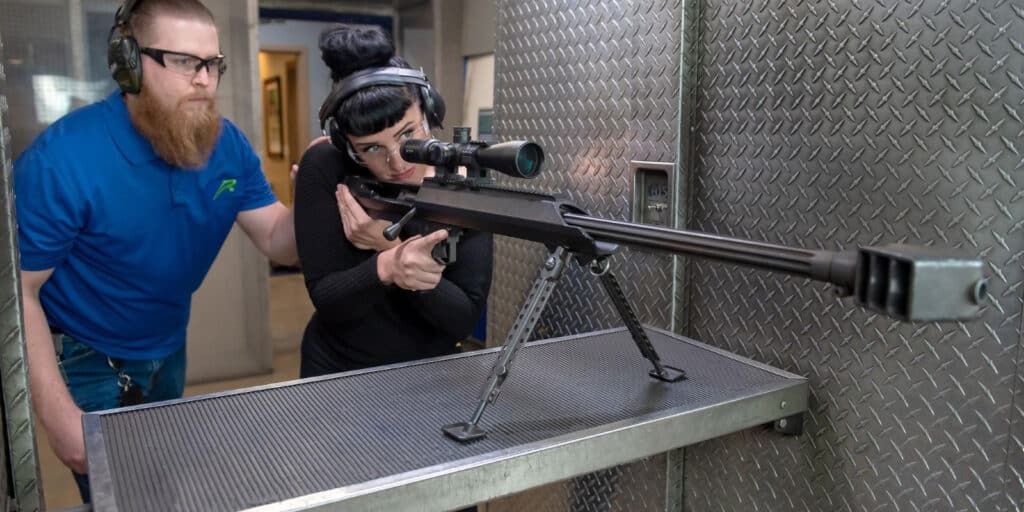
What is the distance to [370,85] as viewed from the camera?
1.52m

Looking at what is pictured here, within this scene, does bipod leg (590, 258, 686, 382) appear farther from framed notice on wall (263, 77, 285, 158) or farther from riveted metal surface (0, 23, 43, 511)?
framed notice on wall (263, 77, 285, 158)

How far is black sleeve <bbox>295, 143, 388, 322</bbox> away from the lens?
5.10ft

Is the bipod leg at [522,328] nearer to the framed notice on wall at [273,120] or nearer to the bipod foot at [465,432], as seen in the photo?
the bipod foot at [465,432]

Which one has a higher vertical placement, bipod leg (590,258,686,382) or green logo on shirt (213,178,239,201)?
green logo on shirt (213,178,239,201)

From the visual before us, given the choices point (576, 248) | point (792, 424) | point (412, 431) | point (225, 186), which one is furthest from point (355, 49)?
point (792, 424)

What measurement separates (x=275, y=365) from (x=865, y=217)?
4055mm

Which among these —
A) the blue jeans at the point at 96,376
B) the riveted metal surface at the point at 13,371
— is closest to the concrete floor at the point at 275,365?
the blue jeans at the point at 96,376

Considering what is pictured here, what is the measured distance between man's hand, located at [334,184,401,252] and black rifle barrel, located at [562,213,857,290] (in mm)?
603

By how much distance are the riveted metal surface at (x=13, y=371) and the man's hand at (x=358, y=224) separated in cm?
63

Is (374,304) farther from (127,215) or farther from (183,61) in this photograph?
(183,61)

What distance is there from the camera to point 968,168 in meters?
1.16

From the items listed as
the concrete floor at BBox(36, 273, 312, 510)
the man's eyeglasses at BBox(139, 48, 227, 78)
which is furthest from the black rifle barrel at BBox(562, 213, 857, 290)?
the concrete floor at BBox(36, 273, 312, 510)

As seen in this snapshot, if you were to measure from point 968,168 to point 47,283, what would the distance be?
188cm

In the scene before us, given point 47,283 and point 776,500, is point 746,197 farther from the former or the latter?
point 47,283
